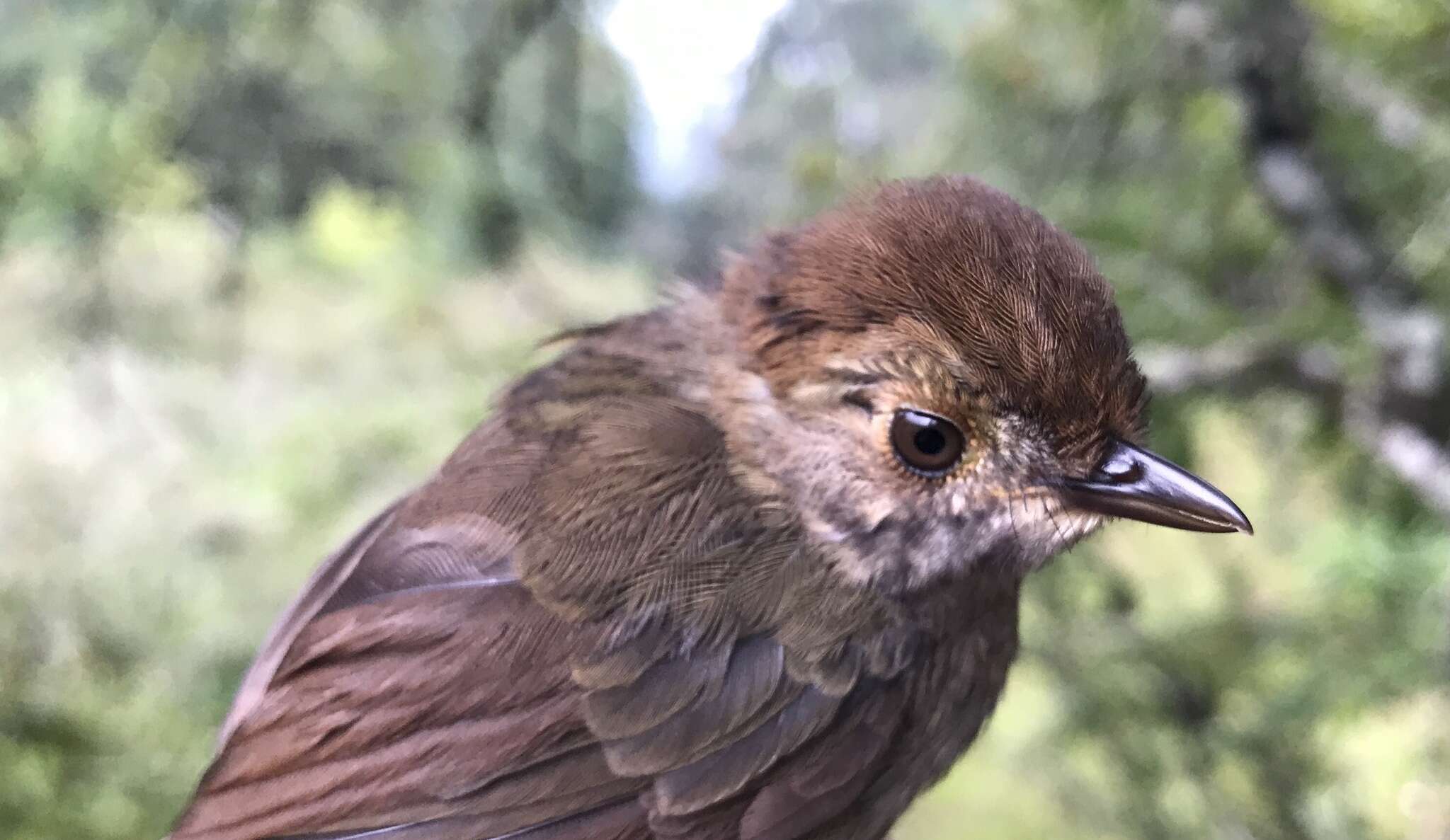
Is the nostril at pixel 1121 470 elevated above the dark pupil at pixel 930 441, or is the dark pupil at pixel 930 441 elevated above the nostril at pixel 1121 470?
the dark pupil at pixel 930 441

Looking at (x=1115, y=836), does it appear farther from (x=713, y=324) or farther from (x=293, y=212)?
(x=293, y=212)

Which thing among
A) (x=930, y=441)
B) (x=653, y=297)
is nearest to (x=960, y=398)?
(x=930, y=441)

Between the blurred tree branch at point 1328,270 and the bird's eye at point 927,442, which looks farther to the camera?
the blurred tree branch at point 1328,270

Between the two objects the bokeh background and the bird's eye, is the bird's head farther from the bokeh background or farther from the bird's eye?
the bokeh background

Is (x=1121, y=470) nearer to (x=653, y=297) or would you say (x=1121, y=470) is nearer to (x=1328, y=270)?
(x=1328, y=270)

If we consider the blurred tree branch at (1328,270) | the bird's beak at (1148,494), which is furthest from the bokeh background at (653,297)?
the bird's beak at (1148,494)

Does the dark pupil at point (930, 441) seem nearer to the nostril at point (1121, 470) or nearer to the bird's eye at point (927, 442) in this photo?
the bird's eye at point (927, 442)
